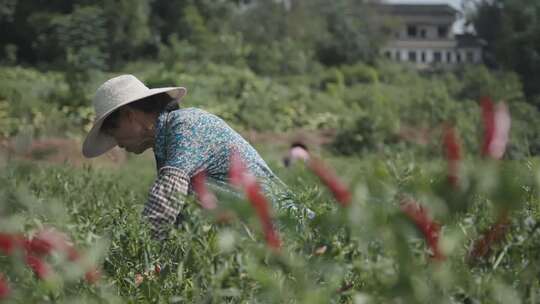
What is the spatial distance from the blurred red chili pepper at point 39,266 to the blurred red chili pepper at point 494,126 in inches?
26.6

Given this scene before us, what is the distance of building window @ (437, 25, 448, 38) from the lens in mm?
71438

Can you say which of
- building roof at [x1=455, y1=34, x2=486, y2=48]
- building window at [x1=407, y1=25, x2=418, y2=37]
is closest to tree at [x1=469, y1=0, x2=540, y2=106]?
building roof at [x1=455, y1=34, x2=486, y2=48]

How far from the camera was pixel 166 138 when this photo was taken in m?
3.32

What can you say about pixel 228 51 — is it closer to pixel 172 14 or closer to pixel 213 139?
pixel 172 14

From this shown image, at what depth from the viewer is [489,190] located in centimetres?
115

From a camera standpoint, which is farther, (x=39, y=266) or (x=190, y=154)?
(x=190, y=154)

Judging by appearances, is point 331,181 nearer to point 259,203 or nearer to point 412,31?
point 259,203

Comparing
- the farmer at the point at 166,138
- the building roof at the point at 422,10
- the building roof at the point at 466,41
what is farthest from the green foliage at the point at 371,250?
the building roof at the point at 422,10

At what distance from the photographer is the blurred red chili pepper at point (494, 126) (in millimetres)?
1037

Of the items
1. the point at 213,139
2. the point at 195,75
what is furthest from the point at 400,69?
the point at 213,139

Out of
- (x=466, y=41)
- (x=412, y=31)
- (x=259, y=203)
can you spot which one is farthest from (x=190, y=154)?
(x=412, y=31)

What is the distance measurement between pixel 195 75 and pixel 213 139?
18557 millimetres

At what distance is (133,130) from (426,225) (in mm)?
2441

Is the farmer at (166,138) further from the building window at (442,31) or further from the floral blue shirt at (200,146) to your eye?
the building window at (442,31)
